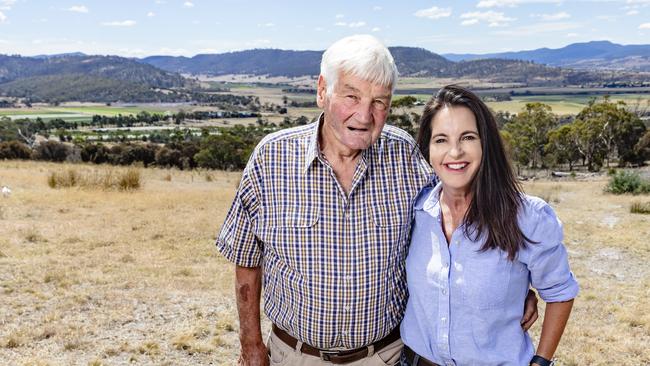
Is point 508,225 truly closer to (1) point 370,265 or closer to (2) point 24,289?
(1) point 370,265

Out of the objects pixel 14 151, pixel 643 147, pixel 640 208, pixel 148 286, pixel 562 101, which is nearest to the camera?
pixel 148 286

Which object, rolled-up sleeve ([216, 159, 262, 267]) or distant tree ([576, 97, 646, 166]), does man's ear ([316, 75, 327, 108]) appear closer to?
rolled-up sleeve ([216, 159, 262, 267])

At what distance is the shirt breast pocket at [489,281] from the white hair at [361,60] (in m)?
0.75

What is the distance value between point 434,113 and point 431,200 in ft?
1.11

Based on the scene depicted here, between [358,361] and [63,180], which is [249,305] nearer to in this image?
[358,361]

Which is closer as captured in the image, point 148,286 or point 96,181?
point 148,286

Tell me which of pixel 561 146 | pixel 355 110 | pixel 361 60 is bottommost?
pixel 561 146

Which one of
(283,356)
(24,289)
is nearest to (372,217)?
(283,356)

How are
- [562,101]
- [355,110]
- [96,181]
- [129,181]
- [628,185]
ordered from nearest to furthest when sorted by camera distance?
1. [355,110]
2. [129,181]
3. [96,181]
4. [628,185]
5. [562,101]

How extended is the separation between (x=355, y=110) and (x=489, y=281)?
797 millimetres

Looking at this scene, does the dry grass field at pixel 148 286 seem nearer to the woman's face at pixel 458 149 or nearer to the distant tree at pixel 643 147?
the woman's face at pixel 458 149

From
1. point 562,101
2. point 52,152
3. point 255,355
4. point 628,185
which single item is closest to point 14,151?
point 52,152

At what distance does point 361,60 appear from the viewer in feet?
6.64

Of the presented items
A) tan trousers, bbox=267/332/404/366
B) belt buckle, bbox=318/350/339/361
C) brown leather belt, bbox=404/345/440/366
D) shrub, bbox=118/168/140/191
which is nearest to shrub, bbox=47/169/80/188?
shrub, bbox=118/168/140/191
